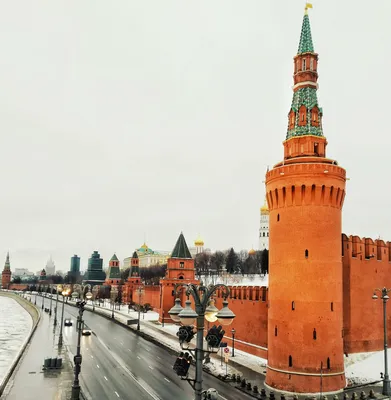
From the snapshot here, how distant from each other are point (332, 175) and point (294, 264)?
22.7 feet

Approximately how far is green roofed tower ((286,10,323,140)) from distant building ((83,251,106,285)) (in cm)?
14597

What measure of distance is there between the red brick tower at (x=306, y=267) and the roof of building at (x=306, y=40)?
13.1ft

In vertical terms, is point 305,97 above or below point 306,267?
above

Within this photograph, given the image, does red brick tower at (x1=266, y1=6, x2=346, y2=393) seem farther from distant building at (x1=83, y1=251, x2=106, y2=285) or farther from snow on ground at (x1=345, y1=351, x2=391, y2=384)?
distant building at (x1=83, y1=251, x2=106, y2=285)

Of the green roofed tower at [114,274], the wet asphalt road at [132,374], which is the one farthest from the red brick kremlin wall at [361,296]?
the green roofed tower at [114,274]

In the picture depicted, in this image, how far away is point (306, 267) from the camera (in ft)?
98.5

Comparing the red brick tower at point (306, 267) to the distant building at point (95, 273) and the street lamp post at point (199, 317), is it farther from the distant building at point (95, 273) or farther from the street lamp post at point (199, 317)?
the distant building at point (95, 273)

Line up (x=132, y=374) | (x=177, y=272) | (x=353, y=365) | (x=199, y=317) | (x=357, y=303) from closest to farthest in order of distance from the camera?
(x=199, y=317)
(x=132, y=374)
(x=353, y=365)
(x=357, y=303)
(x=177, y=272)

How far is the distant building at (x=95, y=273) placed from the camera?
171250mm

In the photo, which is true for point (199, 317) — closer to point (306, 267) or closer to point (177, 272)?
point (306, 267)

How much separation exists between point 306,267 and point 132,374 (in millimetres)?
15564

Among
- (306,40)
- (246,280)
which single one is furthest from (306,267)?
(246,280)

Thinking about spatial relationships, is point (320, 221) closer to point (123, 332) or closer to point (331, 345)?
point (331, 345)

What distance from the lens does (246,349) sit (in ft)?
136
